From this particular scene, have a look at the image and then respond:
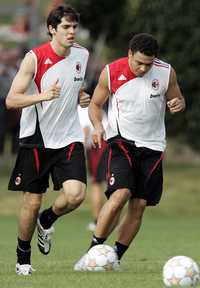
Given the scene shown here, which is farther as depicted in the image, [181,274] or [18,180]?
[18,180]

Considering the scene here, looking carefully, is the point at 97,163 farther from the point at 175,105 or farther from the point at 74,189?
the point at 74,189

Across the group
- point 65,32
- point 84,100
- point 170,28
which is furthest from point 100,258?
point 170,28

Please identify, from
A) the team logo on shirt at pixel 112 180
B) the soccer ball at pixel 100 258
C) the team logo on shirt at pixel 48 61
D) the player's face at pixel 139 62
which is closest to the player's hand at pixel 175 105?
the player's face at pixel 139 62

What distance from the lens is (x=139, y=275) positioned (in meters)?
11.9

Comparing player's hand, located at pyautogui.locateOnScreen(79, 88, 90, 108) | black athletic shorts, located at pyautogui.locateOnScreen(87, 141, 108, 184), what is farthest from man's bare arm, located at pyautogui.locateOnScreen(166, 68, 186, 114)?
black athletic shorts, located at pyautogui.locateOnScreen(87, 141, 108, 184)

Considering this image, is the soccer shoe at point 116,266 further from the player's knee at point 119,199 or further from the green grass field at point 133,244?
the player's knee at point 119,199

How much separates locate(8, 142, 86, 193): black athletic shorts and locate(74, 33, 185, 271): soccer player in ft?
1.31

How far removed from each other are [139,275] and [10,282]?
4.33 feet

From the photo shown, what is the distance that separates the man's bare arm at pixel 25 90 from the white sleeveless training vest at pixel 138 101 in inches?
29.2

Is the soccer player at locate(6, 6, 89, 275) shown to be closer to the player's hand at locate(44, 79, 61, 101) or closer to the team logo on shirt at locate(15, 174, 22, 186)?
the team logo on shirt at locate(15, 174, 22, 186)

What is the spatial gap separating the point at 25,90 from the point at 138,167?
4.90 ft

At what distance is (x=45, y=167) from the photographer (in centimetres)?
1236

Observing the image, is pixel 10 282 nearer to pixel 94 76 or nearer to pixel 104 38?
pixel 94 76

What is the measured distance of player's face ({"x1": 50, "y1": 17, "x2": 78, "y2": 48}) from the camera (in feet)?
40.3
